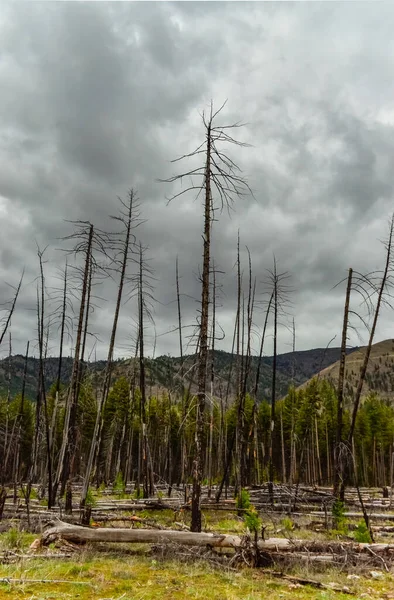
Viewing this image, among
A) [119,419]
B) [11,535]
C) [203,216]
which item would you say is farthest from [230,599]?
[119,419]

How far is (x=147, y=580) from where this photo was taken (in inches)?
294

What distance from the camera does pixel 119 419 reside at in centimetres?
4494

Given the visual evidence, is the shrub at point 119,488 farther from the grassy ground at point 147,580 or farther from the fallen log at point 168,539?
the grassy ground at point 147,580

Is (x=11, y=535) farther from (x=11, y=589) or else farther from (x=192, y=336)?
(x=192, y=336)

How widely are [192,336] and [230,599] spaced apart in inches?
268

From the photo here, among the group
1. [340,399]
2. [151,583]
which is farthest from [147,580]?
[340,399]

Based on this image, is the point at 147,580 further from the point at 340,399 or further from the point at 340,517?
the point at 340,399

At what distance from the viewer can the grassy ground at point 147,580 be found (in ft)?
21.2

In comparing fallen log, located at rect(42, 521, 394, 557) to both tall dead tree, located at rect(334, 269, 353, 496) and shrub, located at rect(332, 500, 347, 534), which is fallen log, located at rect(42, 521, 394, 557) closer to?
shrub, located at rect(332, 500, 347, 534)

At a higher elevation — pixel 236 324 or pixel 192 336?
pixel 236 324

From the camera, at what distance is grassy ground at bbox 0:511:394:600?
21.2ft

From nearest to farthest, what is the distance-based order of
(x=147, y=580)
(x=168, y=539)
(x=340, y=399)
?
(x=147, y=580) → (x=168, y=539) → (x=340, y=399)

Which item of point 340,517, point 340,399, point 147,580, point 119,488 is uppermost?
point 340,399

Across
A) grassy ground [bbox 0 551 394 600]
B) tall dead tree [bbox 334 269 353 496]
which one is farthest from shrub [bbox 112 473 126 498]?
grassy ground [bbox 0 551 394 600]
